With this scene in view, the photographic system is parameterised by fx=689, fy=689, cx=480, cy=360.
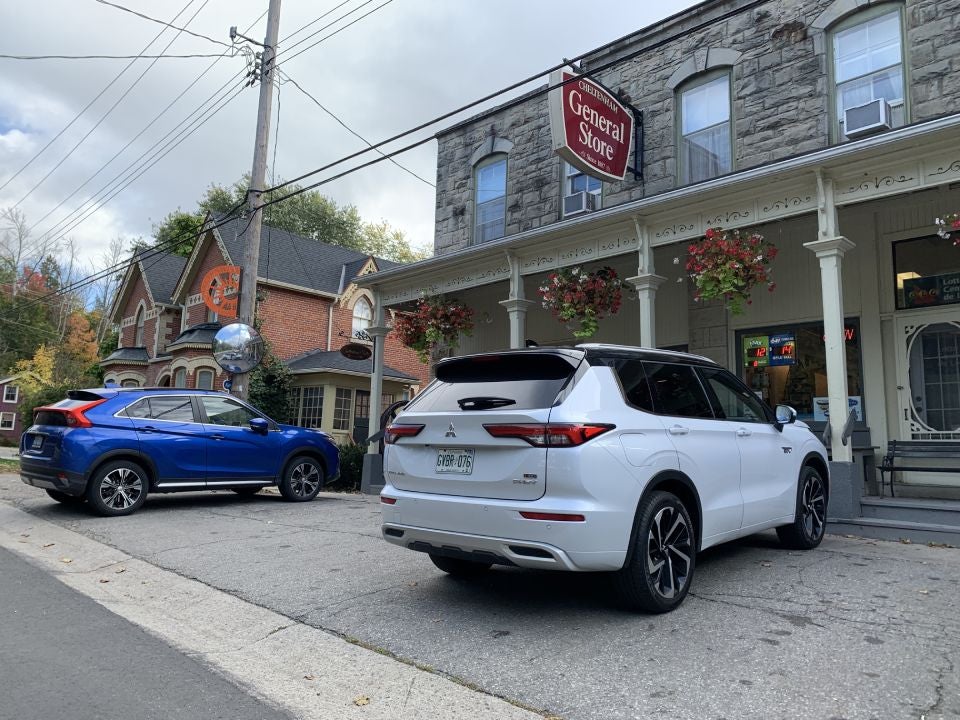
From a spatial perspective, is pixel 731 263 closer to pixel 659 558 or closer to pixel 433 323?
pixel 659 558

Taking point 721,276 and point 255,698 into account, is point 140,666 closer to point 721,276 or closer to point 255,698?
point 255,698

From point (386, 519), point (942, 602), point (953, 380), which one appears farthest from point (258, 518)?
point (953, 380)

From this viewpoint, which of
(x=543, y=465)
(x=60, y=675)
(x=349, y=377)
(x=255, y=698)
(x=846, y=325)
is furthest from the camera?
(x=349, y=377)

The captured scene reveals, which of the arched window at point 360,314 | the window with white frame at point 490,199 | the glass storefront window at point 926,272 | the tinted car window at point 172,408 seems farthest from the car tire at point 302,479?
the arched window at point 360,314

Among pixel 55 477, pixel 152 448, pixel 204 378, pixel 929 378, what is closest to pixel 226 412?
pixel 152 448

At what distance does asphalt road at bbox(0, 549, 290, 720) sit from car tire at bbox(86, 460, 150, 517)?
3.83m

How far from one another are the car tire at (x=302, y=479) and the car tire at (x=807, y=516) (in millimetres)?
7039

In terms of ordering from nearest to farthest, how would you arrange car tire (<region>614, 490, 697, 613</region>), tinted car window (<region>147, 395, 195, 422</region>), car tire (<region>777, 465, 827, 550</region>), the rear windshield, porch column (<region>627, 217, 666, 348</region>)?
car tire (<region>614, 490, 697, 613</region>), the rear windshield, car tire (<region>777, 465, 827, 550</region>), porch column (<region>627, 217, 666, 348</region>), tinted car window (<region>147, 395, 195, 422</region>)

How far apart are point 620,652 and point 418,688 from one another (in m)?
1.13

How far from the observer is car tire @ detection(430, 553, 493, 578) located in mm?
5336

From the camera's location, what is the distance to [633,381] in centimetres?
463

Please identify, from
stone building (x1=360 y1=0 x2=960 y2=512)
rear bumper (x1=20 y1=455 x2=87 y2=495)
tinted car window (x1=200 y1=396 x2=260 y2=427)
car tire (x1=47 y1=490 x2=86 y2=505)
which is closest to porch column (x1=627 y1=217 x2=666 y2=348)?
stone building (x1=360 y1=0 x2=960 y2=512)

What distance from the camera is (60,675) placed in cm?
359

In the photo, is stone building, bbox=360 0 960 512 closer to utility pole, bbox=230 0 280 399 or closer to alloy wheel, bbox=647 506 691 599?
utility pole, bbox=230 0 280 399
